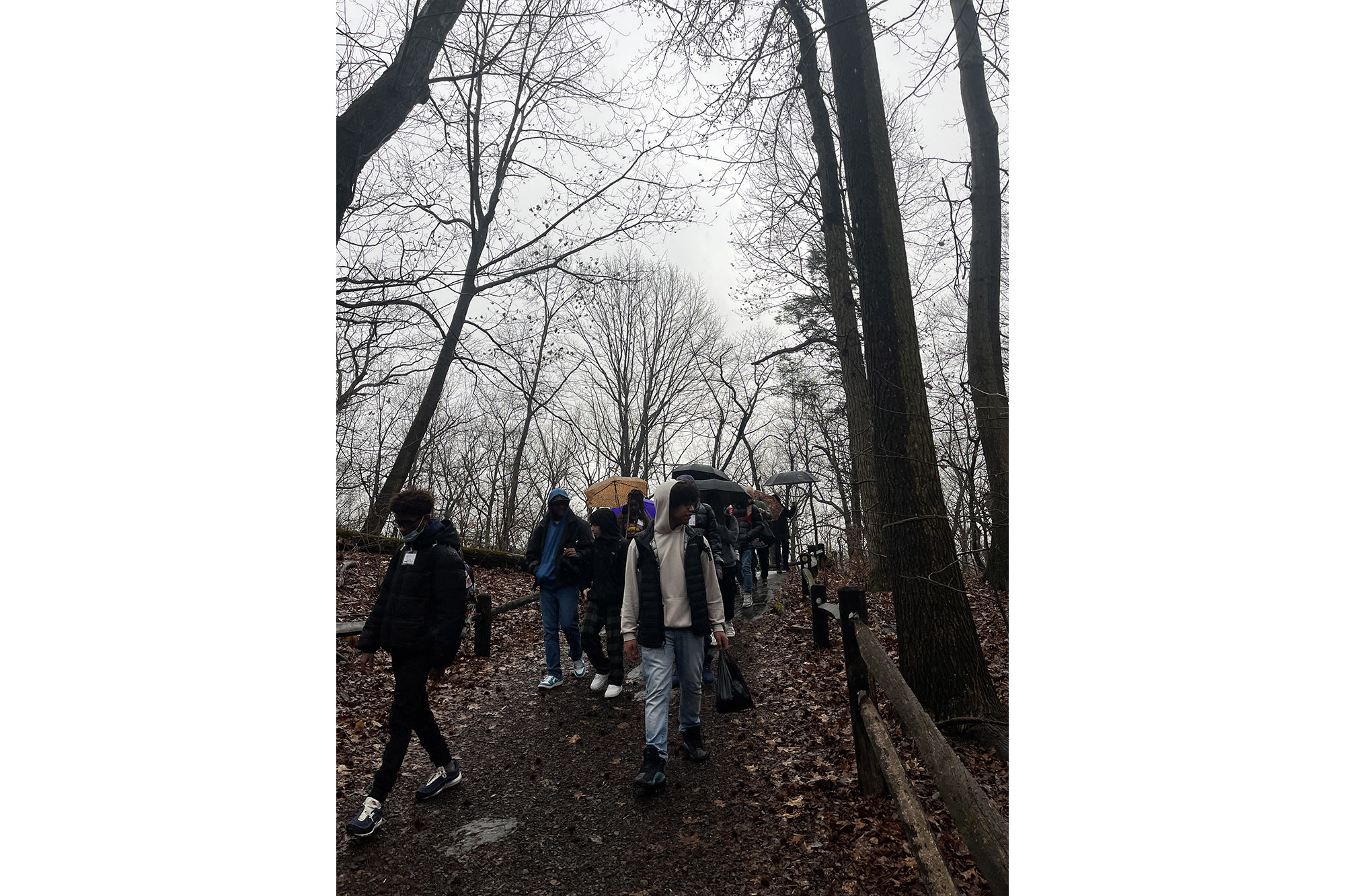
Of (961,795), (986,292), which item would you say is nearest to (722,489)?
(986,292)

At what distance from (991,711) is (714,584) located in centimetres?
180

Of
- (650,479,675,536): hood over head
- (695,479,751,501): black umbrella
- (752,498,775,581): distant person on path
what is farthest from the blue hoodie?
(752,498,775,581): distant person on path

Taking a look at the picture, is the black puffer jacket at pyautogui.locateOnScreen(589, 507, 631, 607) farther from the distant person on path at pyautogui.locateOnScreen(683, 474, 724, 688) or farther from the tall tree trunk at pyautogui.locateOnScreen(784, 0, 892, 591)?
the tall tree trunk at pyautogui.locateOnScreen(784, 0, 892, 591)

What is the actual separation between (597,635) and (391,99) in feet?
13.7

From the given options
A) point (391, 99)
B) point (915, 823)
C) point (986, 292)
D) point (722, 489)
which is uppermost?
point (391, 99)

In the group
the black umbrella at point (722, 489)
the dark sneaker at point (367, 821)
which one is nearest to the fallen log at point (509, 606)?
the dark sneaker at point (367, 821)

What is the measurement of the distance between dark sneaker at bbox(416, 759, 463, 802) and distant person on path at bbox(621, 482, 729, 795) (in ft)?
3.50

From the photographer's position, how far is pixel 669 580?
14.1 ft

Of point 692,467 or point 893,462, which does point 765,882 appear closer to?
point 893,462

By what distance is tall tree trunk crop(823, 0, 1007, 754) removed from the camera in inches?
171

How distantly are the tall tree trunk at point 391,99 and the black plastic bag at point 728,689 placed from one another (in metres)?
3.48

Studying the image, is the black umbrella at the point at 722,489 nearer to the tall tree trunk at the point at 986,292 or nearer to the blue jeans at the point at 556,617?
the blue jeans at the point at 556,617

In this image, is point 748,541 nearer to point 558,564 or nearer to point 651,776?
point 558,564
